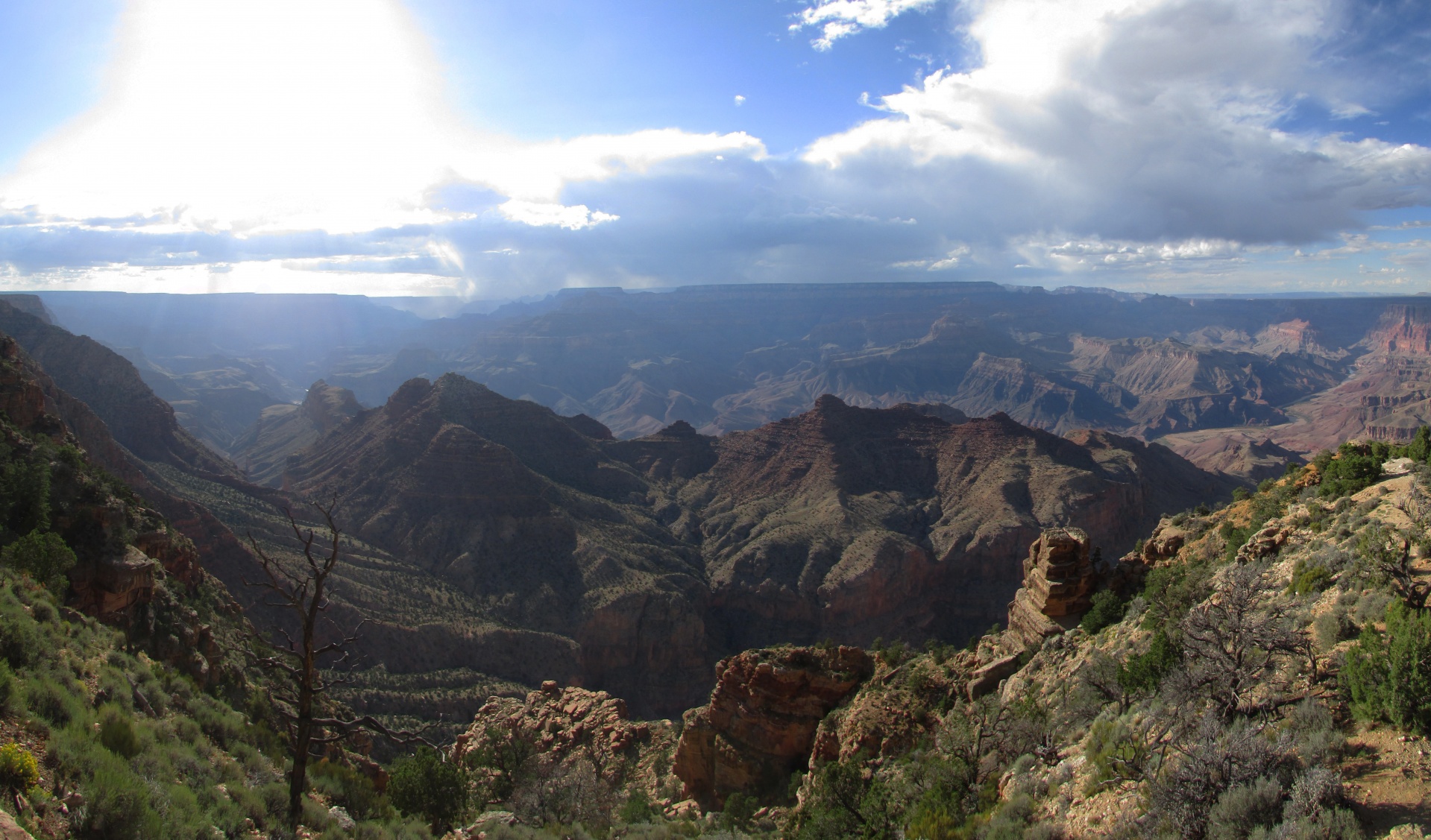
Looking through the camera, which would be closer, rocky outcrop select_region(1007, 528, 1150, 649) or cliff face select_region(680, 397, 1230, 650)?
rocky outcrop select_region(1007, 528, 1150, 649)

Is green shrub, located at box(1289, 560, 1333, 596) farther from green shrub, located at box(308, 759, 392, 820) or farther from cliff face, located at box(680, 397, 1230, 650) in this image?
cliff face, located at box(680, 397, 1230, 650)

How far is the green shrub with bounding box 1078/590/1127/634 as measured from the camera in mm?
28672

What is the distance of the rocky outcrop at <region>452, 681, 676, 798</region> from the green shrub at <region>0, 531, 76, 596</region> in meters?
18.3

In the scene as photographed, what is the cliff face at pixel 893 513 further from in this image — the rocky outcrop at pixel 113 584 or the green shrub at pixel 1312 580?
the green shrub at pixel 1312 580

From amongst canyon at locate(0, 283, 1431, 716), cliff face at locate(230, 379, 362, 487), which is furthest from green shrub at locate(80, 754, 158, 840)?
cliff face at locate(230, 379, 362, 487)

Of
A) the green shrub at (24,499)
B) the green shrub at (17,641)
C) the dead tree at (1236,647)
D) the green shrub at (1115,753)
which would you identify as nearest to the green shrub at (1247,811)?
the green shrub at (1115,753)

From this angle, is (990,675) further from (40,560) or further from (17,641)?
(40,560)

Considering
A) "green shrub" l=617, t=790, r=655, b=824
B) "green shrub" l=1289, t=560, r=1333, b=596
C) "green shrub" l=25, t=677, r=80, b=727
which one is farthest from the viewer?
"green shrub" l=617, t=790, r=655, b=824

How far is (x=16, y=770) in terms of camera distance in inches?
386

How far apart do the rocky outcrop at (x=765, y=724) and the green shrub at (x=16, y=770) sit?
98.6 ft

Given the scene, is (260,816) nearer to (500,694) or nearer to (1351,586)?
(1351,586)

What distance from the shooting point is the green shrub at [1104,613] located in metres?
28.7

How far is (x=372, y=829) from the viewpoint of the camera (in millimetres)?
17312

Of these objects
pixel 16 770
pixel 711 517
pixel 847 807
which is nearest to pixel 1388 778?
pixel 847 807
